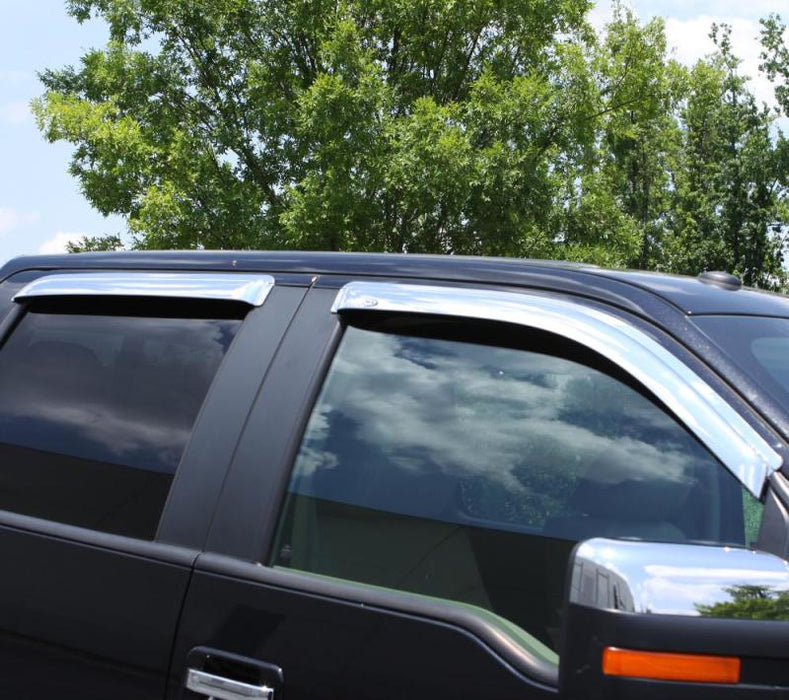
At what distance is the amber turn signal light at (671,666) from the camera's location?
147 cm

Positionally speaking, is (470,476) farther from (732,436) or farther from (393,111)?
(393,111)

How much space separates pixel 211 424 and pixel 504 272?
26.1 inches

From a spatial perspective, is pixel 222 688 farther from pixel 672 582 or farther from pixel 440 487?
pixel 672 582

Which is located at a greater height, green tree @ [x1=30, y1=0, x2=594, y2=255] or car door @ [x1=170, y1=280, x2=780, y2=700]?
green tree @ [x1=30, y1=0, x2=594, y2=255]

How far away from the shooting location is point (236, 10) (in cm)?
2048

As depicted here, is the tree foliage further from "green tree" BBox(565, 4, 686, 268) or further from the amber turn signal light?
the amber turn signal light

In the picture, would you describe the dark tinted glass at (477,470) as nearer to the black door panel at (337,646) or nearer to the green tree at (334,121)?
the black door panel at (337,646)

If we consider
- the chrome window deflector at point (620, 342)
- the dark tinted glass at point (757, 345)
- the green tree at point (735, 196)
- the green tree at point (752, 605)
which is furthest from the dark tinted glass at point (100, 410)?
the green tree at point (735, 196)

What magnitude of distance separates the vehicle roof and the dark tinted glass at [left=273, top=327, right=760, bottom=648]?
130 mm

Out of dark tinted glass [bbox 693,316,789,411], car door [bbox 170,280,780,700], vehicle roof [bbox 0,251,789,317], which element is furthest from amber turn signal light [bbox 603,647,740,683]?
vehicle roof [bbox 0,251,789,317]

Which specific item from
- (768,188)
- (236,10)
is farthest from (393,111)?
(768,188)

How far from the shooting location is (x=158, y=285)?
8.43 feet

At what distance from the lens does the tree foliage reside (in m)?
18.5

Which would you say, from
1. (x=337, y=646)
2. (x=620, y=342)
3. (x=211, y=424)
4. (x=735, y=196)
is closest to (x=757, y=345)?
(x=620, y=342)
